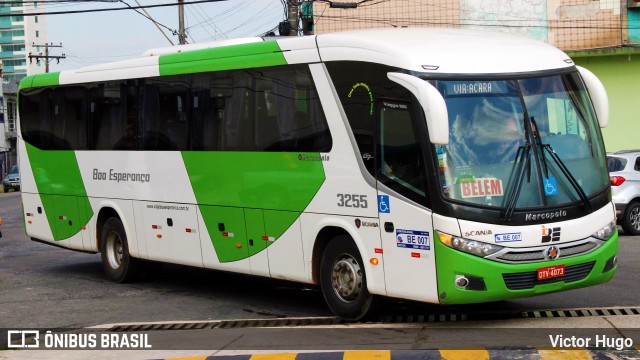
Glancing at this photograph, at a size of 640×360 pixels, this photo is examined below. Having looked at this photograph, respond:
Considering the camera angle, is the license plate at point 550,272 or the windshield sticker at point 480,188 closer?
the windshield sticker at point 480,188

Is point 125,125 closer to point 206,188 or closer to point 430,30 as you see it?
point 206,188

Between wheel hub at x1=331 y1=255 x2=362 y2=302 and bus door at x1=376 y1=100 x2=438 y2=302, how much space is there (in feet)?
2.02

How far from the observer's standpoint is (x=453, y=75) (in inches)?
400

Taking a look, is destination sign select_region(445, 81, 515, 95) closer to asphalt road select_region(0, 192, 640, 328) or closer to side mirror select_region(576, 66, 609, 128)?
side mirror select_region(576, 66, 609, 128)

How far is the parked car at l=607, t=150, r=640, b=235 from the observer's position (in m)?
20.0

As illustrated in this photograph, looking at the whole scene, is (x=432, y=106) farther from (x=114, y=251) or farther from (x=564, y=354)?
(x=114, y=251)

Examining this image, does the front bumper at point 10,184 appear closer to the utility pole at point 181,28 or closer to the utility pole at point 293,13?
the utility pole at point 181,28

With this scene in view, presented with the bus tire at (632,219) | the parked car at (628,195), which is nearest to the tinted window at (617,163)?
the parked car at (628,195)

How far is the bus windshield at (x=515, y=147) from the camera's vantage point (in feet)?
32.8

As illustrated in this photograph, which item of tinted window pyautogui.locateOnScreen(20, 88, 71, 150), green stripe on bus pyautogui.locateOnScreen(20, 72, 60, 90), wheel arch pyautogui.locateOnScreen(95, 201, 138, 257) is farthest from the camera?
green stripe on bus pyautogui.locateOnScreen(20, 72, 60, 90)

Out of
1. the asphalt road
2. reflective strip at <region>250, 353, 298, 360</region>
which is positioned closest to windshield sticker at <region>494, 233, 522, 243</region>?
the asphalt road

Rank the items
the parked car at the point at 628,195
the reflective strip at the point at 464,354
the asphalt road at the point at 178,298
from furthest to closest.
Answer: the parked car at the point at 628,195 → the asphalt road at the point at 178,298 → the reflective strip at the point at 464,354

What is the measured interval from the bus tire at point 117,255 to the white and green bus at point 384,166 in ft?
3.46

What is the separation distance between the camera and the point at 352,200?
1106 centimetres
